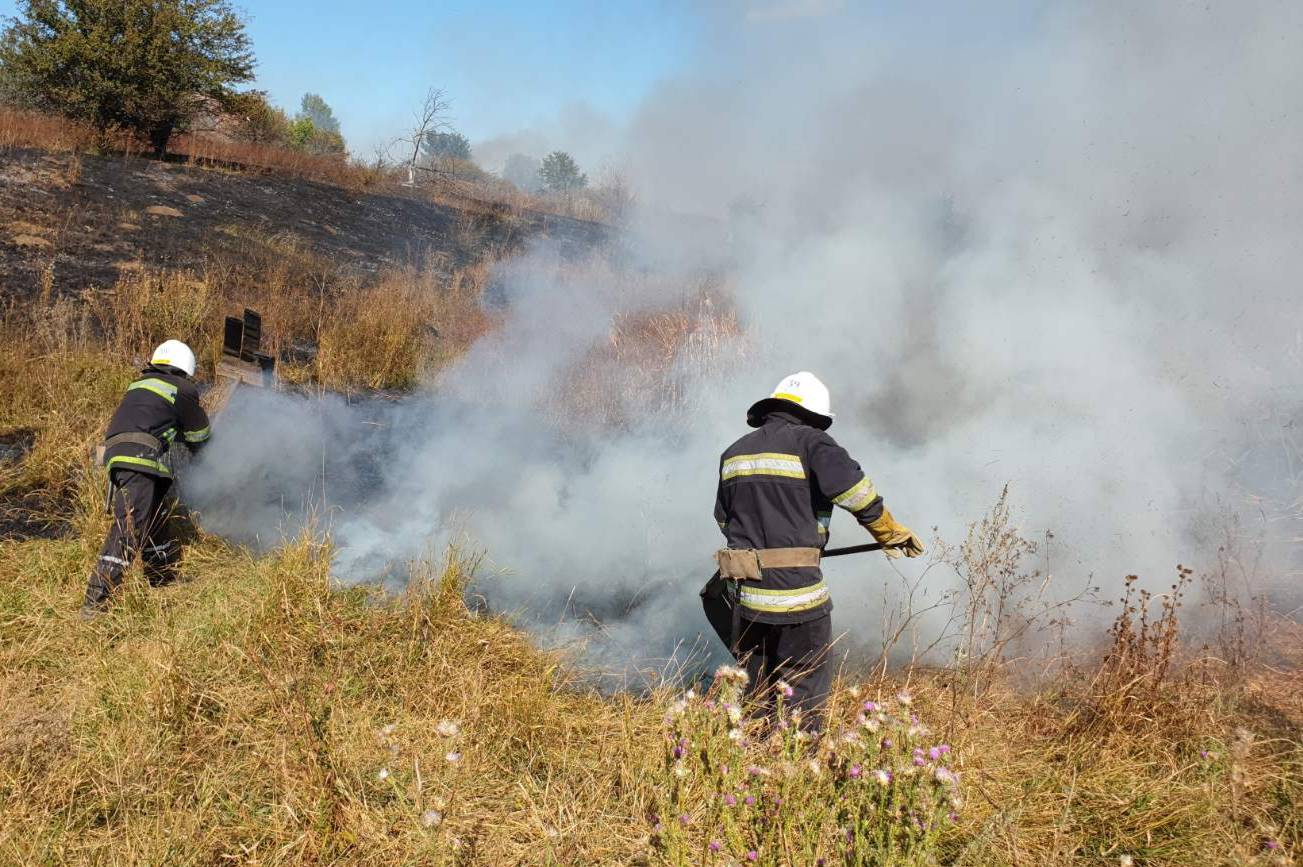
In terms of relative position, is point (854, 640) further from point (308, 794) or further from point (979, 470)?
point (308, 794)

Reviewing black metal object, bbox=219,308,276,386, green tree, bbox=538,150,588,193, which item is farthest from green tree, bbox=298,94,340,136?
black metal object, bbox=219,308,276,386

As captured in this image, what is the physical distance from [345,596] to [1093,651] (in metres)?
4.43

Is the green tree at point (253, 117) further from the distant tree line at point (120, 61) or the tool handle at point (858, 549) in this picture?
the tool handle at point (858, 549)

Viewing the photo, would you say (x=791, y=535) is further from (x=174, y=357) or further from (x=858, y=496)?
(x=174, y=357)

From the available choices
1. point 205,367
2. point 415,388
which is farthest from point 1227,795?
point 205,367

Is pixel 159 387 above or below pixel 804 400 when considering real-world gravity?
below

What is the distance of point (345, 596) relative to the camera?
420 centimetres

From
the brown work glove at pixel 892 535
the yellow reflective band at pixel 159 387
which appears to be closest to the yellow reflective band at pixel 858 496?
the brown work glove at pixel 892 535

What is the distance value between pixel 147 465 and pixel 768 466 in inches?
151

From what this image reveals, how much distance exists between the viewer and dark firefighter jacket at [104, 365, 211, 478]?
15.3 feet

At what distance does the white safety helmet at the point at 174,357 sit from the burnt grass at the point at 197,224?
17.0 ft

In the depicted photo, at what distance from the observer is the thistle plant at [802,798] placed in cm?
232

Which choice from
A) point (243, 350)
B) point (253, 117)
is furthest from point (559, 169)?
point (243, 350)

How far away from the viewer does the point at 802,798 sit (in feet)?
8.25
